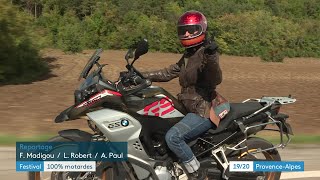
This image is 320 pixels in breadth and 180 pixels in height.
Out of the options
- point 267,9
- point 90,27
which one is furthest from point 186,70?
point 267,9

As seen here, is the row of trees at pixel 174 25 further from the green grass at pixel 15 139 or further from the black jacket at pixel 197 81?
the black jacket at pixel 197 81

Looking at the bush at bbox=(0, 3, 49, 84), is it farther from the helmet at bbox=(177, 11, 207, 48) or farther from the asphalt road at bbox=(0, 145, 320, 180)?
the helmet at bbox=(177, 11, 207, 48)

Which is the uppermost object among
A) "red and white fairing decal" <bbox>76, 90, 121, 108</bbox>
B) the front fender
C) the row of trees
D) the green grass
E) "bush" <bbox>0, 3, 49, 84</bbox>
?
"red and white fairing decal" <bbox>76, 90, 121, 108</bbox>

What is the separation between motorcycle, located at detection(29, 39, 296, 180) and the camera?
4574 millimetres

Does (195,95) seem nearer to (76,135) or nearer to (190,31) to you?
(190,31)

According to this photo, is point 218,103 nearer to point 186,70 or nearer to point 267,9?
point 186,70

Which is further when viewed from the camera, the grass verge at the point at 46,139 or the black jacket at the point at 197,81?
the grass verge at the point at 46,139

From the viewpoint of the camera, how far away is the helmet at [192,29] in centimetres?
475

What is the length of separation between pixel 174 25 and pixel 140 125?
1871 inches

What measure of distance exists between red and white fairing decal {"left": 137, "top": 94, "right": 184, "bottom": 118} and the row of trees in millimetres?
35266

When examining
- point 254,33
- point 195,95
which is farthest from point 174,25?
point 195,95

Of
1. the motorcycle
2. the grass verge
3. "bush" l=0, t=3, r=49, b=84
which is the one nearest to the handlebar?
the motorcycle

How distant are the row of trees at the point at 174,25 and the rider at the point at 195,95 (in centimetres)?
3508
